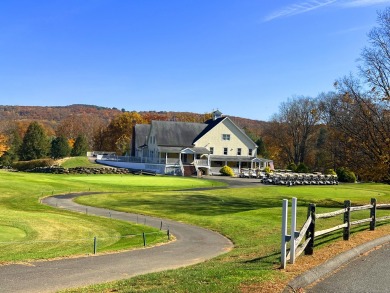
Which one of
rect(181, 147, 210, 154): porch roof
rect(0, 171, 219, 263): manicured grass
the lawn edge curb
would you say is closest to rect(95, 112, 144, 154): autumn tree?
rect(181, 147, 210, 154): porch roof

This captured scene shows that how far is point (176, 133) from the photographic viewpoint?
78.6m

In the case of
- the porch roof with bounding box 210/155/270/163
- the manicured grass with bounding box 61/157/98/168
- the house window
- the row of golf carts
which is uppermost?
the house window

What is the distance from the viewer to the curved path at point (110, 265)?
1152cm

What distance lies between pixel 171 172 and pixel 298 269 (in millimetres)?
59286

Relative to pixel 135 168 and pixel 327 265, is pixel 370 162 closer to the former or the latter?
pixel 327 265

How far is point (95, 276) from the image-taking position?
1238cm

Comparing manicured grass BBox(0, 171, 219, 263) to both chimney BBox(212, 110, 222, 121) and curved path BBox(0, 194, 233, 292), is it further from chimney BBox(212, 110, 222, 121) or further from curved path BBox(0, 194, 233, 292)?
chimney BBox(212, 110, 222, 121)

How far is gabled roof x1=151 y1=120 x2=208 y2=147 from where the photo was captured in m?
76.4

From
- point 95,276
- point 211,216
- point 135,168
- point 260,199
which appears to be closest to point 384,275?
point 95,276

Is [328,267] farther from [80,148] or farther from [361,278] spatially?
[80,148]

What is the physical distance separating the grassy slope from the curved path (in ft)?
4.61

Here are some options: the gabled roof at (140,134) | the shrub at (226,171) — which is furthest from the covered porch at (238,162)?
the gabled roof at (140,134)

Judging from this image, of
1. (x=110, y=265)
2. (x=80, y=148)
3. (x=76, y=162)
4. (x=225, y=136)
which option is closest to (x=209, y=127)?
(x=225, y=136)

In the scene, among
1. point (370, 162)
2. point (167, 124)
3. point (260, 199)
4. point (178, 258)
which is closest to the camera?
point (178, 258)
